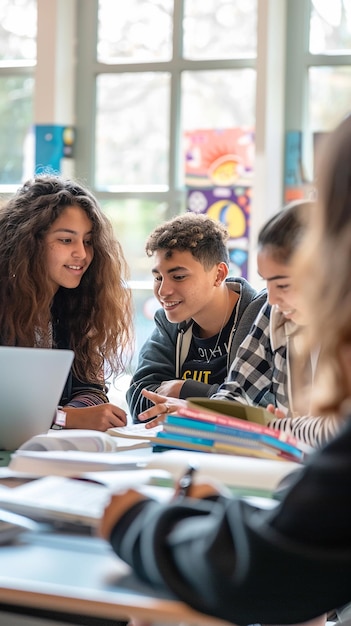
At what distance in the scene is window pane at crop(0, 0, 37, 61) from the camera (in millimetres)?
4355

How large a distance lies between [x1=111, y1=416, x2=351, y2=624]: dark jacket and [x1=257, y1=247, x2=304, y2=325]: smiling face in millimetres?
1267

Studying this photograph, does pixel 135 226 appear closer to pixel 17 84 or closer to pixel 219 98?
Answer: pixel 219 98

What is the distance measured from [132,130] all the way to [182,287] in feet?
5.57

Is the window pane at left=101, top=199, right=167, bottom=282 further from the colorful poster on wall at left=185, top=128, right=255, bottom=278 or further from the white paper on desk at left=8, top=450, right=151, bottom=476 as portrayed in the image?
the white paper on desk at left=8, top=450, right=151, bottom=476

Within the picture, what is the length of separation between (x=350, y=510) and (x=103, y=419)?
1.26 m

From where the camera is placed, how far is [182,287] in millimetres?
2721

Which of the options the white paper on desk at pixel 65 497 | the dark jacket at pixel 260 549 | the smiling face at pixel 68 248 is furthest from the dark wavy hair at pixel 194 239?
the dark jacket at pixel 260 549

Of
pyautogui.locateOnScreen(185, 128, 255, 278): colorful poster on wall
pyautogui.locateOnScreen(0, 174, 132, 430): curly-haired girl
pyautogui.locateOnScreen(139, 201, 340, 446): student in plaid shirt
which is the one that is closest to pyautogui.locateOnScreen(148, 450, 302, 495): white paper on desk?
pyautogui.locateOnScreen(139, 201, 340, 446): student in plaid shirt

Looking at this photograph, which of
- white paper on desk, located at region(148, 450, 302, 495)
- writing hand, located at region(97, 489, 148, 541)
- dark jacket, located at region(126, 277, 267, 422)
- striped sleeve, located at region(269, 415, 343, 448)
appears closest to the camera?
writing hand, located at region(97, 489, 148, 541)

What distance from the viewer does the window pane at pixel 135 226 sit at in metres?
4.22

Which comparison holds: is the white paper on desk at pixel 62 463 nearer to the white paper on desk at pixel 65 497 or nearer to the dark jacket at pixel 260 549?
the white paper on desk at pixel 65 497

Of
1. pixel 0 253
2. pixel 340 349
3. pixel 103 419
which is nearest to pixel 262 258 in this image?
pixel 103 419

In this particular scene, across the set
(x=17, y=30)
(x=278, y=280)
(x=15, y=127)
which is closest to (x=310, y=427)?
(x=278, y=280)

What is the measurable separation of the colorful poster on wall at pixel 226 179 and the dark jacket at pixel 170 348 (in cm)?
95
